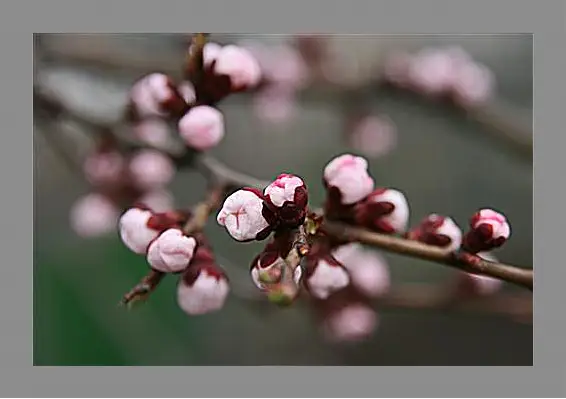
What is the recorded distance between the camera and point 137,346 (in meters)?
2.37

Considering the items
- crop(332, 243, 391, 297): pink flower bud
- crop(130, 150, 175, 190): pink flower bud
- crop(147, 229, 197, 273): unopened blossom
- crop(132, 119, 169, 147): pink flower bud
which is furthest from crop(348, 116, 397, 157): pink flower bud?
crop(147, 229, 197, 273): unopened blossom

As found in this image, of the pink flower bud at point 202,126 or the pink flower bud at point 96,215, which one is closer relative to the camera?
the pink flower bud at point 202,126

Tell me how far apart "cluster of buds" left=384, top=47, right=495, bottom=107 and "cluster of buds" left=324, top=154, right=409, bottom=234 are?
3.62ft

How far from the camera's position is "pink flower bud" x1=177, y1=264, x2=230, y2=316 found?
110cm

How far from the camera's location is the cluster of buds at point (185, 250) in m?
1.04

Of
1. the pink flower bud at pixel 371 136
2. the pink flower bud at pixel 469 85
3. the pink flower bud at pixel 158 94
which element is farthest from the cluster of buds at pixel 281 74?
the pink flower bud at pixel 158 94

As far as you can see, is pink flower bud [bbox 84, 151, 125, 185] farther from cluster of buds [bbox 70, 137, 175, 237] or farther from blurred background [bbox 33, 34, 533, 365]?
blurred background [bbox 33, 34, 533, 365]

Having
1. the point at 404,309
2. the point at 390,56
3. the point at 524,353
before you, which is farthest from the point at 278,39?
the point at 524,353

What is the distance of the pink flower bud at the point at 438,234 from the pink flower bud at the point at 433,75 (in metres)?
1.13

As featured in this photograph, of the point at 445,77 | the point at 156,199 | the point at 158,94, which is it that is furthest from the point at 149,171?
the point at 445,77

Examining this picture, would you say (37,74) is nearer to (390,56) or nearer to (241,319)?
(390,56)

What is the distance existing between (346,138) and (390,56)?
27 centimetres

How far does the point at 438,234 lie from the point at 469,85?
1.18 meters

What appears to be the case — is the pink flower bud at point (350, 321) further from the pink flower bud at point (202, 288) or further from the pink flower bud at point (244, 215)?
the pink flower bud at point (244, 215)
